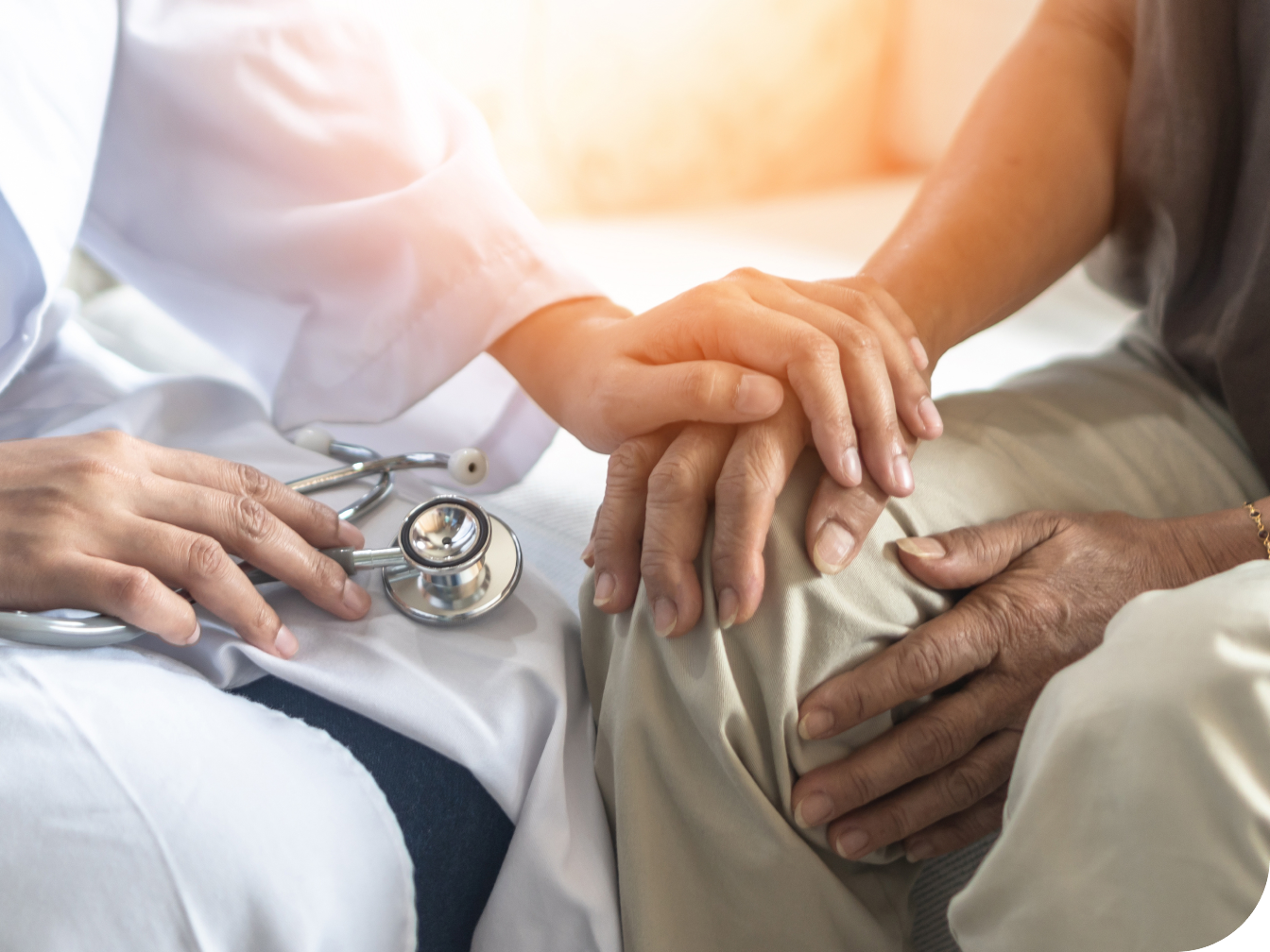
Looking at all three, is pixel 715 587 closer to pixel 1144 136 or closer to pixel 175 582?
pixel 175 582

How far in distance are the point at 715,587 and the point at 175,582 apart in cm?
28

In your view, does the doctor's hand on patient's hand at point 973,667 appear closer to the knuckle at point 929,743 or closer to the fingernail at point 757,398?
the knuckle at point 929,743

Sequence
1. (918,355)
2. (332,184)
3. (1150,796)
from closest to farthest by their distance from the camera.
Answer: (1150,796) < (918,355) < (332,184)

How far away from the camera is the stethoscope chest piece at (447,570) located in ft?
1.71

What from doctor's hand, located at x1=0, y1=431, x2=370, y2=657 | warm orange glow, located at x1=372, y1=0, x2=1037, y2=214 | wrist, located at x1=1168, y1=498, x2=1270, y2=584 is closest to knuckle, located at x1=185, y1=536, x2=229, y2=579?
doctor's hand, located at x1=0, y1=431, x2=370, y2=657

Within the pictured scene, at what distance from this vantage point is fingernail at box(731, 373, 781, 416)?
511mm

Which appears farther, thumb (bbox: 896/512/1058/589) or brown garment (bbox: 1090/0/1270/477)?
brown garment (bbox: 1090/0/1270/477)

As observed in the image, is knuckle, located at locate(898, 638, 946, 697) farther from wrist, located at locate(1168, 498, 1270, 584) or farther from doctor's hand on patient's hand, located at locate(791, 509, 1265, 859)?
wrist, located at locate(1168, 498, 1270, 584)

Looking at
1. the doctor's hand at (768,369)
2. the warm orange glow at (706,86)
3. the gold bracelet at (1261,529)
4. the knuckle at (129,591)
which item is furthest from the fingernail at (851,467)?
the warm orange glow at (706,86)

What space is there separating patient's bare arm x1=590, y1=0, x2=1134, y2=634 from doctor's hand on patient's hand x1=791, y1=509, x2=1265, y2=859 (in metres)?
0.06

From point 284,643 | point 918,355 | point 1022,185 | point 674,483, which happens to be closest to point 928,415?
point 918,355

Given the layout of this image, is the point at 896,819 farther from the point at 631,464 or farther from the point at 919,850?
the point at 631,464

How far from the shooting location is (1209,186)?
668mm

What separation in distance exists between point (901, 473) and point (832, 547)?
0.22 ft
